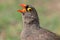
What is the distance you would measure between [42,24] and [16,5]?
1.49m

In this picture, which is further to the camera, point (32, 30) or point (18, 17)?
point (18, 17)

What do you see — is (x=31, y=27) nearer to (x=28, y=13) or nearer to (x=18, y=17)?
(x=28, y=13)

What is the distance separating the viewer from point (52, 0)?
47.2ft

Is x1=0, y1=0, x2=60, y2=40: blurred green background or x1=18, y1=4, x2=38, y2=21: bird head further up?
x1=18, y1=4, x2=38, y2=21: bird head

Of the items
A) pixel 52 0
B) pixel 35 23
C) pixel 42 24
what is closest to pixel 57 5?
pixel 52 0

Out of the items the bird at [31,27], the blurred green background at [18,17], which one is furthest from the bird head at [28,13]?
the blurred green background at [18,17]

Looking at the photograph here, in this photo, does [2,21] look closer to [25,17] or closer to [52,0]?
[52,0]

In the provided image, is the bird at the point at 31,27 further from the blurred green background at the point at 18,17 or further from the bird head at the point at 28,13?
the blurred green background at the point at 18,17

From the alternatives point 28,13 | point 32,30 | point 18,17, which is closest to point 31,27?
point 32,30

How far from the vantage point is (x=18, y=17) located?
41.5ft

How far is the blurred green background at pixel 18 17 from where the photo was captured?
1197cm

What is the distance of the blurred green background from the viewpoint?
1197 centimetres

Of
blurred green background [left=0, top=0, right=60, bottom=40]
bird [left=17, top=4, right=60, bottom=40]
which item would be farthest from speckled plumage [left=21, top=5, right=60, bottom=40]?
blurred green background [left=0, top=0, right=60, bottom=40]

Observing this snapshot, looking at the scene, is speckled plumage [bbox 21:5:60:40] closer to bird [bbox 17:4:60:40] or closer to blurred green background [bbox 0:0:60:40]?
bird [bbox 17:4:60:40]
